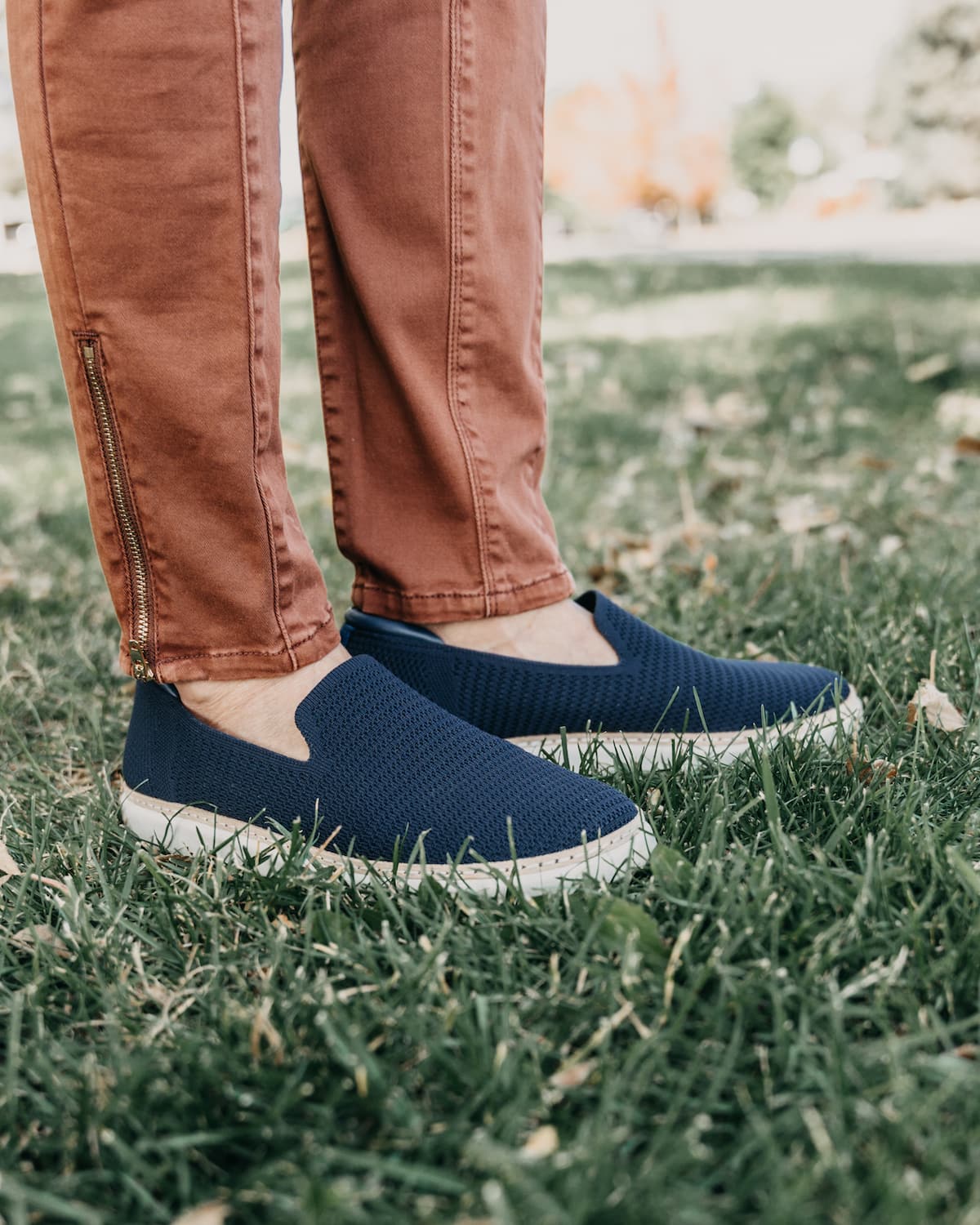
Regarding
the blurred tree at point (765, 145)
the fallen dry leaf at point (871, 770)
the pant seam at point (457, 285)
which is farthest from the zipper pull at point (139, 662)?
the blurred tree at point (765, 145)

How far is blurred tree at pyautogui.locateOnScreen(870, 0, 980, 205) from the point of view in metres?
29.9

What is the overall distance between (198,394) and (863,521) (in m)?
1.86

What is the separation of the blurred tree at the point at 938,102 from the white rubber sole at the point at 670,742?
33.8 meters

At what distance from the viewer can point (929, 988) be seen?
0.84 metres

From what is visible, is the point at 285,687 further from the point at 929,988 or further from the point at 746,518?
the point at 746,518

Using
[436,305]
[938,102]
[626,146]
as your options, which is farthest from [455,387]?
[938,102]

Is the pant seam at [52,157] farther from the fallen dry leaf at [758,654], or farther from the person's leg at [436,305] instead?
the fallen dry leaf at [758,654]

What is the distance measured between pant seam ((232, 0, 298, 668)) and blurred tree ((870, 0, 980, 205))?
34.1m

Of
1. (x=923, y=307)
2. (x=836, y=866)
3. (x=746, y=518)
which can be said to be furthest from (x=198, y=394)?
(x=923, y=307)

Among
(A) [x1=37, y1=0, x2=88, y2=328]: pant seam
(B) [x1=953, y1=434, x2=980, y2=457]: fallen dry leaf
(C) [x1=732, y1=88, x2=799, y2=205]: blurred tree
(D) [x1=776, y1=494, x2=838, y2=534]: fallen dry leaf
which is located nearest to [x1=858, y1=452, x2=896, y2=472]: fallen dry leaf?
(B) [x1=953, y1=434, x2=980, y2=457]: fallen dry leaf

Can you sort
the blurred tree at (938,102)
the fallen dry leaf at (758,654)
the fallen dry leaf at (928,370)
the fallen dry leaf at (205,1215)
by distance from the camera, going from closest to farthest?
1. the fallen dry leaf at (205,1215)
2. the fallen dry leaf at (758,654)
3. the fallen dry leaf at (928,370)
4. the blurred tree at (938,102)

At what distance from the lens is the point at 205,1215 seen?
68 centimetres

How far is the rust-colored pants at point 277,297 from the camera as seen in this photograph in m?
0.95

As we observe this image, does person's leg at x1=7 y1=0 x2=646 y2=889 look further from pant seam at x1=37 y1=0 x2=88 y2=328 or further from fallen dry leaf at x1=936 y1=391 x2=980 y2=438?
fallen dry leaf at x1=936 y1=391 x2=980 y2=438
